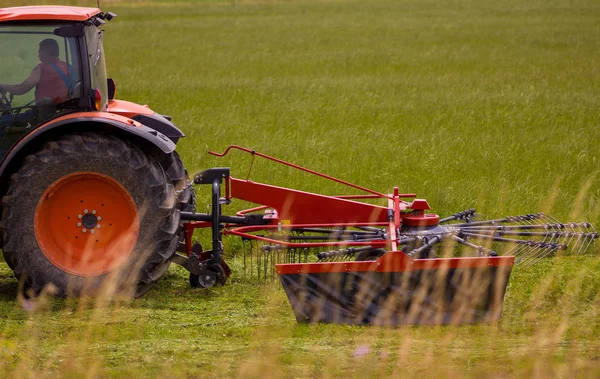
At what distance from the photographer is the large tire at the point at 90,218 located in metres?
5.66

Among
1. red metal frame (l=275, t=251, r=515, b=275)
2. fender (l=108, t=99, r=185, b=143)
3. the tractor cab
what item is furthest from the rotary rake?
the tractor cab

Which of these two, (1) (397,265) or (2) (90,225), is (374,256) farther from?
(2) (90,225)

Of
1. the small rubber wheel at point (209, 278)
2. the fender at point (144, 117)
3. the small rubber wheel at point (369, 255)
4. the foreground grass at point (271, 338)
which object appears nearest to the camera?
the foreground grass at point (271, 338)

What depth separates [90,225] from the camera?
5.84m

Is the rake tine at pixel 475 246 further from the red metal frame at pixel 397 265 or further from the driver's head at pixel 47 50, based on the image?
the driver's head at pixel 47 50

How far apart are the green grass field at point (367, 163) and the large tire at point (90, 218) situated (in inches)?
7.2

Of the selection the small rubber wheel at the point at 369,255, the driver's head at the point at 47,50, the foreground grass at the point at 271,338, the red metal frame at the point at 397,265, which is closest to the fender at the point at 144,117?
the driver's head at the point at 47,50

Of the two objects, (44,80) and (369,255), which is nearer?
(44,80)

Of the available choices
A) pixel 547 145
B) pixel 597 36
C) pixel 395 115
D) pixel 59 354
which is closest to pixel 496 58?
pixel 597 36

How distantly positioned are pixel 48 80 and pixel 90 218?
0.94 m

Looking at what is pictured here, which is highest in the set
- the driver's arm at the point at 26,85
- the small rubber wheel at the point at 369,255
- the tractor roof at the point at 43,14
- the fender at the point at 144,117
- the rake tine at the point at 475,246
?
the tractor roof at the point at 43,14

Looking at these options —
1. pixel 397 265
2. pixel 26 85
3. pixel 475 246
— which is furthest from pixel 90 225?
pixel 475 246

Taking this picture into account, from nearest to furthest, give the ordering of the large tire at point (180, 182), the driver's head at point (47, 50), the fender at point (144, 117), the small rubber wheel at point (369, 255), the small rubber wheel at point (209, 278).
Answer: the driver's head at point (47, 50), the small rubber wheel at point (369, 255), the small rubber wheel at point (209, 278), the large tire at point (180, 182), the fender at point (144, 117)

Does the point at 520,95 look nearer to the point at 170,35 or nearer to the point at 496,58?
the point at 496,58
